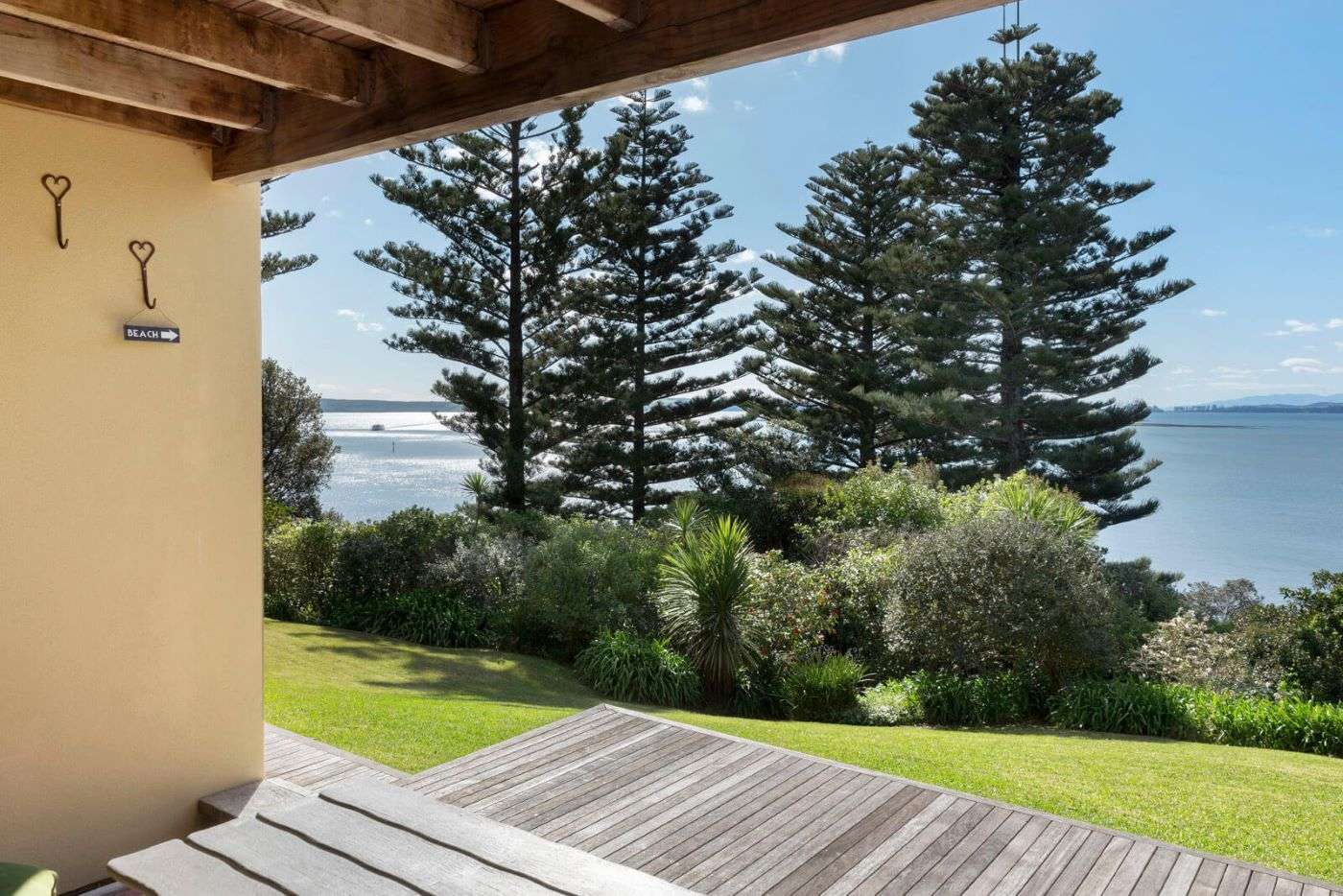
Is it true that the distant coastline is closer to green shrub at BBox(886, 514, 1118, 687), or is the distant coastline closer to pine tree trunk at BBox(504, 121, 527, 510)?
pine tree trunk at BBox(504, 121, 527, 510)

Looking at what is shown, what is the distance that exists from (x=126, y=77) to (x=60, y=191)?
0.52 metres

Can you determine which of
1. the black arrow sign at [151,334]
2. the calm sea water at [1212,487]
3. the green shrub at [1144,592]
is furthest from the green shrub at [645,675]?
the calm sea water at [1212,487]

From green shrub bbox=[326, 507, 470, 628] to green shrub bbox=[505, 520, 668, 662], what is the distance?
5.10 feet

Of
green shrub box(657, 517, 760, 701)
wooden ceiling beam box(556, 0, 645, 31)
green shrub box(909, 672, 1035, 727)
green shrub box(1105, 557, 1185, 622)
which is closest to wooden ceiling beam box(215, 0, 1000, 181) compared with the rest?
wooden ceiling beam box(556, 0, 645, 31)

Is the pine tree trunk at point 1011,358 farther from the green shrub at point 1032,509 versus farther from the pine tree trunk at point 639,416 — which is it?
the pine tree trunk at point 639,416

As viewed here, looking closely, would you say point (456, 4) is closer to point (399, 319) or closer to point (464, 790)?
point (464, 790)

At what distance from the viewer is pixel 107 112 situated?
251 cm

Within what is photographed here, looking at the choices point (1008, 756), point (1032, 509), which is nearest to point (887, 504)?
point (1032, 509)

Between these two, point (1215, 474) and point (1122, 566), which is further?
point (1215, 474)

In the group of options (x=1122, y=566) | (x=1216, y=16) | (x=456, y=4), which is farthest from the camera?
(x=1216, y=16)

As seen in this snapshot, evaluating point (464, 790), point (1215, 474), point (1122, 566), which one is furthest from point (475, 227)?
point (1215, 474)

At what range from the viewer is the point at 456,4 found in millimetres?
1818

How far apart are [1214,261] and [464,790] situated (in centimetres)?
3407

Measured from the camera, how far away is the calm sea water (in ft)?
79.2
